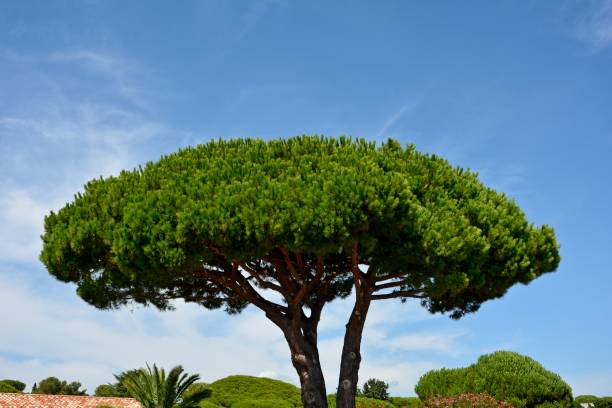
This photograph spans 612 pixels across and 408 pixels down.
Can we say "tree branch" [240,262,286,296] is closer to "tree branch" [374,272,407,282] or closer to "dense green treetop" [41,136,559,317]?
"dense green treetop" [41,136,559,317]

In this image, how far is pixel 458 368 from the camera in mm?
23906

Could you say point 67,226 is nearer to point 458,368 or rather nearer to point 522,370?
point 458,368

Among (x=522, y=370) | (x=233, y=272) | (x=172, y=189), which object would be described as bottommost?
(x=522, y=370)

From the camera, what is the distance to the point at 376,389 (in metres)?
38.2

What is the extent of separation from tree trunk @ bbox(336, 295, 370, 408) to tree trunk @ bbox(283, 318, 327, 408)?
55 centimetres

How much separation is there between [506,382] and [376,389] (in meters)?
16.5

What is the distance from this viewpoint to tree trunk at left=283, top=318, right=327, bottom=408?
16375 mm

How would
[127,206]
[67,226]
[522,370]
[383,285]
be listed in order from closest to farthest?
[127,206] < [67,226] < [383,285] < [522,370]

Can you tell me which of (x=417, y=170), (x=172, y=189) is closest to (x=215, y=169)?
(x=172, y=189)

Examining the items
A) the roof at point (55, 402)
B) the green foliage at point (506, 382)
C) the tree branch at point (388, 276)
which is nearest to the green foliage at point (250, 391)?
the roof at point (55, 402)

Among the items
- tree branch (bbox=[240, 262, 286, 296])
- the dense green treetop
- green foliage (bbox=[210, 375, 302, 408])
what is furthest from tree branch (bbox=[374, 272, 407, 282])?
green foliage (bbox=[210, 375, 302, 408])

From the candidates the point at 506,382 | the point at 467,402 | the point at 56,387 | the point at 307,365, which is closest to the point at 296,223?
the point at 307,365

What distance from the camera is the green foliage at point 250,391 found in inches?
1439

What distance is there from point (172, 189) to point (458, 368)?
14.8 m
